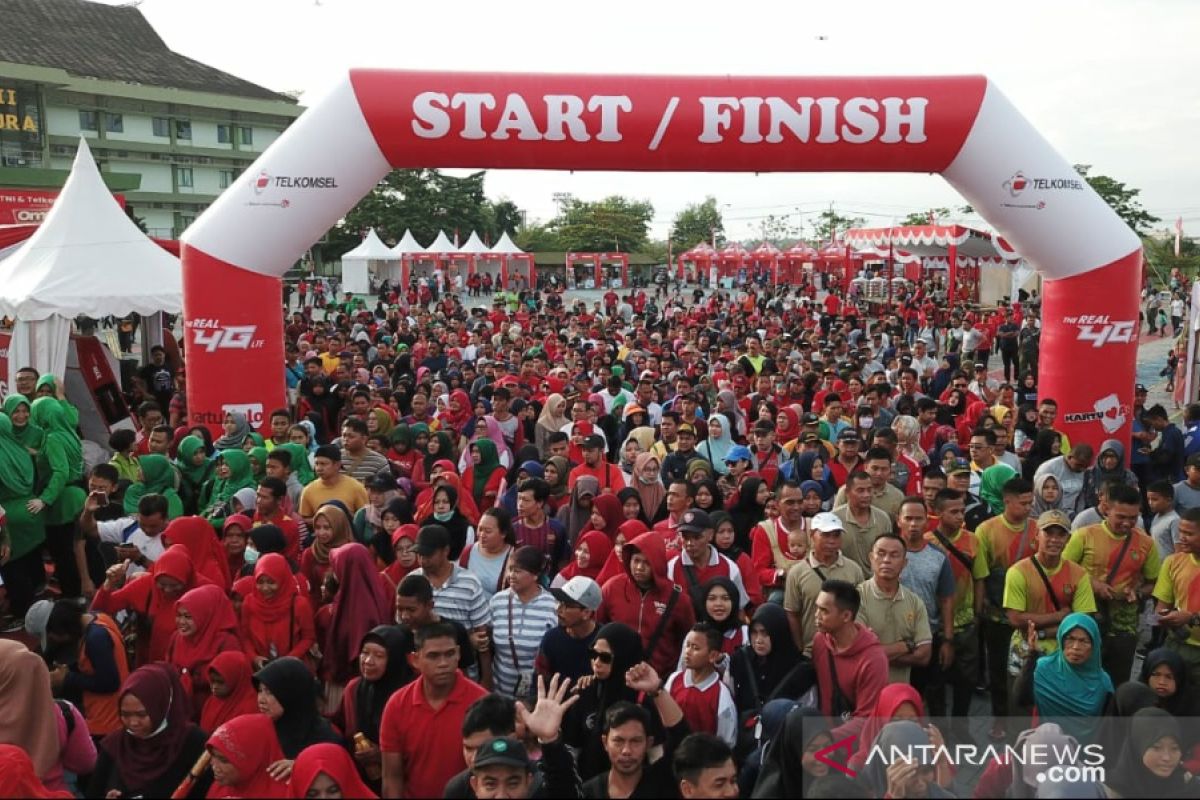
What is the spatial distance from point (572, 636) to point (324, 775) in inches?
54.7

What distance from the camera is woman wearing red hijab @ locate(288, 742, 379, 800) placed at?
9.84 feet

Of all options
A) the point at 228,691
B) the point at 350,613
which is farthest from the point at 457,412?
the point at 228,691

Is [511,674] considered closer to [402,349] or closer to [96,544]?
[96,544]

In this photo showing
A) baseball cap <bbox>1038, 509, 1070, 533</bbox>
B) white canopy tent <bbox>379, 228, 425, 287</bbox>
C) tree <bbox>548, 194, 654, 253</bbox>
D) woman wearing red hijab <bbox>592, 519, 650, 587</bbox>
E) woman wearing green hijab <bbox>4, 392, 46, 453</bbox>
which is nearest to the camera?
baseball cap <bbox>1038, 509, 1070, 533</bbox>

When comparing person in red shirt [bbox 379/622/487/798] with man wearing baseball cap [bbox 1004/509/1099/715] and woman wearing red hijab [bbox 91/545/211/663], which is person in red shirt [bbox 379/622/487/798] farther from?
man wearing baseball cap [bbox 1004/509/1099/715]

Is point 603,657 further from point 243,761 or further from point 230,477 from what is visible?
point 230,477

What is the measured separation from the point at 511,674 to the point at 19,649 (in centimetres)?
196

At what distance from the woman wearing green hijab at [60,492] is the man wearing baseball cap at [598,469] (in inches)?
136

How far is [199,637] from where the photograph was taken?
4.26 metres

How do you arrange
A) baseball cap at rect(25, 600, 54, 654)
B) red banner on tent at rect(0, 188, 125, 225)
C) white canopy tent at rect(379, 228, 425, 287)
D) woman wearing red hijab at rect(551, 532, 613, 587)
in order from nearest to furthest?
baseball cap at rect(25, 600, 54, 654)
woman wearing red hijab at rect(551, 532, 613, 587)
red banner on tent at rect(0, 188, 125, 225)
white canopy tent at rect(379, 228, 425, 287)

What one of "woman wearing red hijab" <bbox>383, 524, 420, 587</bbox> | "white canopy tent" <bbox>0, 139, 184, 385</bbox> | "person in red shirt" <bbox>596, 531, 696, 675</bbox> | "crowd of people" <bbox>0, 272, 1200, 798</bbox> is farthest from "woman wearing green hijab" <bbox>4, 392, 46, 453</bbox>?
"person in red shirt" <bbox>596, 531, 696, 675</bbox>

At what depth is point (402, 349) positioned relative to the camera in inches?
568

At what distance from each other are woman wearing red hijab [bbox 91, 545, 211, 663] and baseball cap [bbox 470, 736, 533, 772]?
2.13 m

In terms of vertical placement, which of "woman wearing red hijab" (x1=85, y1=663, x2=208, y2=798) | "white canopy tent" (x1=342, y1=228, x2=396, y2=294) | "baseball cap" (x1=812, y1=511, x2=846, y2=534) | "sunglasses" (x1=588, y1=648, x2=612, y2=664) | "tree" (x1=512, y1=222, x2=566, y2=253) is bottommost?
"woman wearing red hijab" (x1=85, y1=663, x2=208, y2=798)
